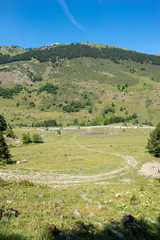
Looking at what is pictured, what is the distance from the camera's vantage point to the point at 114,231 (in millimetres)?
6246

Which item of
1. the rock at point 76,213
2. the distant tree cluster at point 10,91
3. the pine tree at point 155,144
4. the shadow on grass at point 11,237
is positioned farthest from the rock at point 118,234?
the distant tree cluster at point 10,91

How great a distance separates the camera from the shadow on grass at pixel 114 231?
5.25 meters

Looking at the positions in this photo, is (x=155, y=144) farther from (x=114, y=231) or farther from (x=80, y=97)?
(x=80, y=97)

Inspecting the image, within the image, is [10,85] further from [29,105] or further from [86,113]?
[86,113]

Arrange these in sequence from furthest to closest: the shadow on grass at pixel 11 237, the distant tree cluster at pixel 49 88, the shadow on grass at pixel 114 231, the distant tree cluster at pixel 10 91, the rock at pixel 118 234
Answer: the distant tree cluster at pixel 49 88 → the distant tree cluster at pixel 10 91 → the rock at pixel 118 234 → the shadow on grass at pixel 114 231 → the shadow on grass at pixel 11 237

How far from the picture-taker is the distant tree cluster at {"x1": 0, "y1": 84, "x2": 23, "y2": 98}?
157675 millimetres

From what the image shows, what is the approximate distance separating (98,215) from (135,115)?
4794 inches

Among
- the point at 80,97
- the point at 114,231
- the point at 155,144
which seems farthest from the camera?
the point at 80,97

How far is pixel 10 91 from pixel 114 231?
18130 cm

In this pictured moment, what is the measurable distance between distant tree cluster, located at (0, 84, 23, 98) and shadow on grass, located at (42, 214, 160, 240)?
17137 cm

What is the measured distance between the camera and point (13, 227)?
16.9 ft

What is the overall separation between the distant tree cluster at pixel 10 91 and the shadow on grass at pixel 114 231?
171 metres

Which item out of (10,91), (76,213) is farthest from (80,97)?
(76,213)

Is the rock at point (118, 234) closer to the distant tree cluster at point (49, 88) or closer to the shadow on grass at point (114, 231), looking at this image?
the shadow on grass at point (114, 231)
